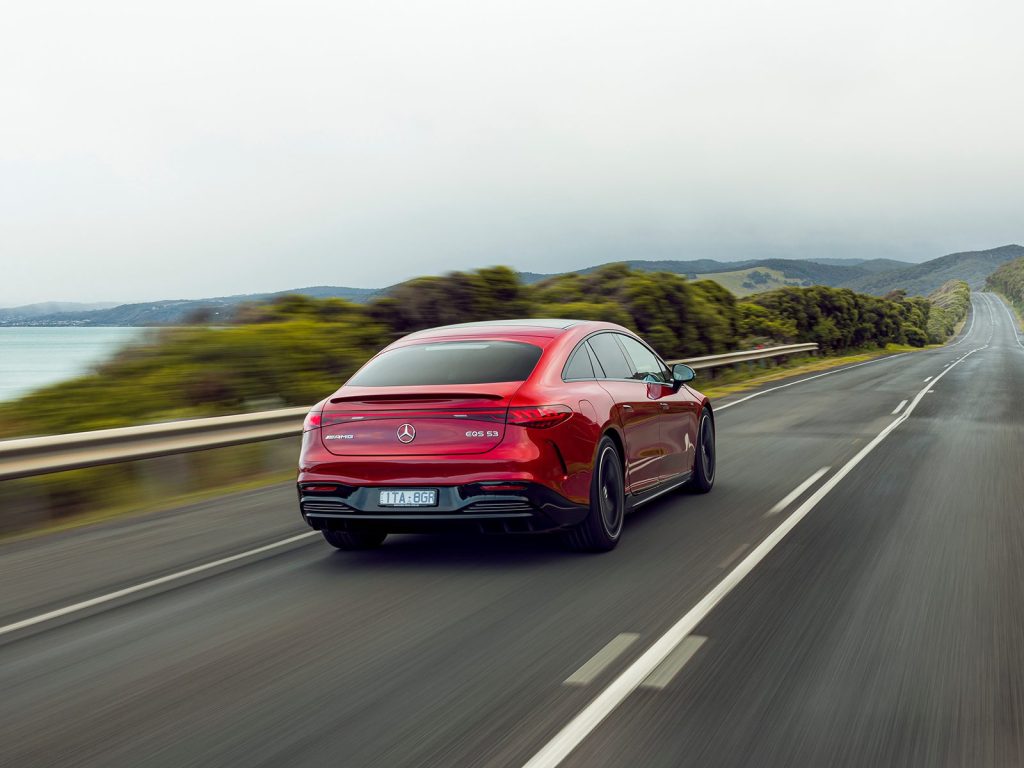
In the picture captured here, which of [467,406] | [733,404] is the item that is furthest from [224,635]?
[733,404]

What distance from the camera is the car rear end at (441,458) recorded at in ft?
21.1

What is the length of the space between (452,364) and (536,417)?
0.85m

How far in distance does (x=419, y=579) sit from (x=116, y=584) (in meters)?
1.99

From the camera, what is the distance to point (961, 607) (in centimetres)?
557

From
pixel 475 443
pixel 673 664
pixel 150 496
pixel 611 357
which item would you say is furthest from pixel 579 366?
pixel 150 496

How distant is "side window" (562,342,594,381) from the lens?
23.7 feet

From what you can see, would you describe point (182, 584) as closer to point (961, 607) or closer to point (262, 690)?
point (262, 690)

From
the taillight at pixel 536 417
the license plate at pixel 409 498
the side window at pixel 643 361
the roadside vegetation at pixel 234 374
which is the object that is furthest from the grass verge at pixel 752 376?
the license plate at pixel 409 498

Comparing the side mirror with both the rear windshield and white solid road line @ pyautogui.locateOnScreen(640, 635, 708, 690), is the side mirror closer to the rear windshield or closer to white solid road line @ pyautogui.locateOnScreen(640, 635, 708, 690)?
the rear windshield

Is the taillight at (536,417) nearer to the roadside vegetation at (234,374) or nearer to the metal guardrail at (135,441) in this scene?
the metal guardrail at (135,441)

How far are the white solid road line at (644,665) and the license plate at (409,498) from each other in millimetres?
1790

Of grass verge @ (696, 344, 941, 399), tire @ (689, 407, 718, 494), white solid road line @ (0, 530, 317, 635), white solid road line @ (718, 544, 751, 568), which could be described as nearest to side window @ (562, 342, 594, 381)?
white solid road line @ (718, 544, 751, 568)

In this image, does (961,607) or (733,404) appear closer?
(961,607)

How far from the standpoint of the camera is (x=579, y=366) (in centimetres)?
747
